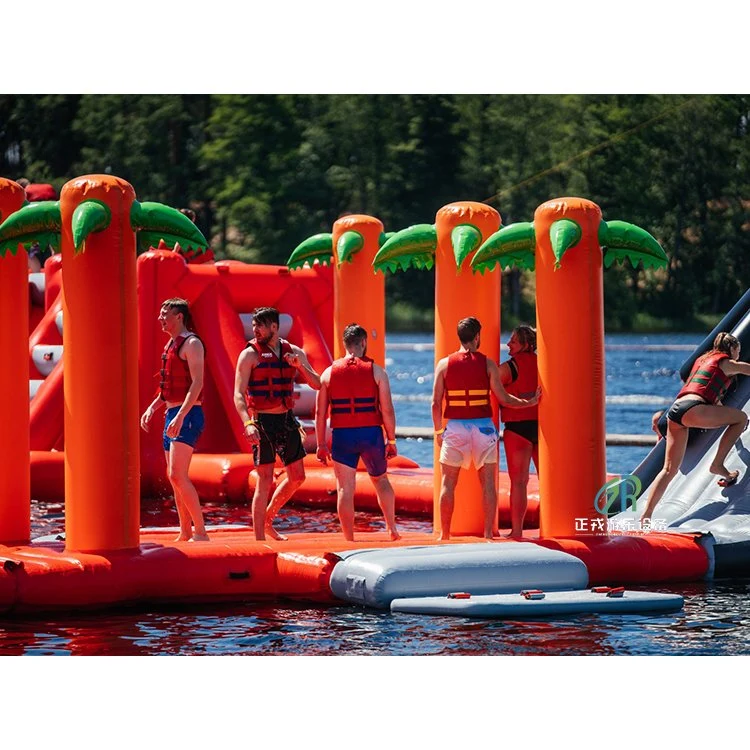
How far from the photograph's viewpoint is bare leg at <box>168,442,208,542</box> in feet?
24.7

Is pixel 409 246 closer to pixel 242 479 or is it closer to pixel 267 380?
pixel 267 380

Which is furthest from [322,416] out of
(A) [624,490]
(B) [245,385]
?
(A) [624,490]

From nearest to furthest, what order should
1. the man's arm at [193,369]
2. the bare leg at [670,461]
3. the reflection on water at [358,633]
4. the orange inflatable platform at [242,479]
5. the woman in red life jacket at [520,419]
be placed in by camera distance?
the reflection on water at [358,633] → the man's arm at [193,369] → the woman in red life jacket at [520,419] → the bare leg at [670,461] → the orange inflatable platform at [242,479]

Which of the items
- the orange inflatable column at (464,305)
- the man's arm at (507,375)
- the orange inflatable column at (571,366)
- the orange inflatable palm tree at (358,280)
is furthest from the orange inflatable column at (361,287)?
the orange inflatable column at (571,366)

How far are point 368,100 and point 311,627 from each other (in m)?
36.3

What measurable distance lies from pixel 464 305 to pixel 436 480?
0.93 meters

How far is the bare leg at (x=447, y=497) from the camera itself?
25.3 feet

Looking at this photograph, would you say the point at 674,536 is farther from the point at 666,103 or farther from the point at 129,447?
the point at 666,103

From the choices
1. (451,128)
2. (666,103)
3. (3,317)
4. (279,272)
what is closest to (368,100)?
(451,128)

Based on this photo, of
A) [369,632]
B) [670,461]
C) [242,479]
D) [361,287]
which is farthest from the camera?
[242,479]

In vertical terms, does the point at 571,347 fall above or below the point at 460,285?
below

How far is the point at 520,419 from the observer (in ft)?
25.8

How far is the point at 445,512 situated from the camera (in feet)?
25.3

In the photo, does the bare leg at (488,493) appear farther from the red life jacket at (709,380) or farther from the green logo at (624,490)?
the red life jacket at (709,380)
